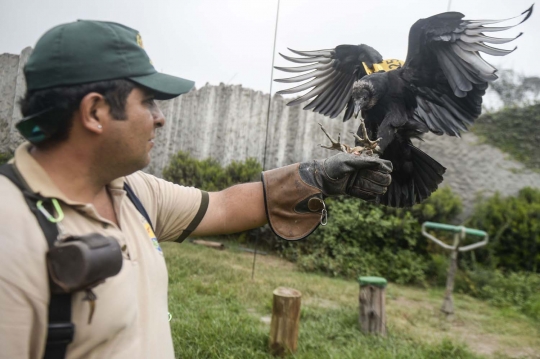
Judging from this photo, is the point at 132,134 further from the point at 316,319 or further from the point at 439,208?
the point at 439,208

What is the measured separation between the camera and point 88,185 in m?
1.27

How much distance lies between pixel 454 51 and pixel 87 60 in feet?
5.46

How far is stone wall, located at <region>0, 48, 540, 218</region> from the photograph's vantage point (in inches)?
299

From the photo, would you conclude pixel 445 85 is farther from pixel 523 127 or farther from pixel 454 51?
pixel 523 127

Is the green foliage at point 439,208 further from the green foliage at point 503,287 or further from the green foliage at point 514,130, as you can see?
the green foliage at point 514,130

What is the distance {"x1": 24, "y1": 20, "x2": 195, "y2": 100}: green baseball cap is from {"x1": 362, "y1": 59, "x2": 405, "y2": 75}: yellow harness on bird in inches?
59.4

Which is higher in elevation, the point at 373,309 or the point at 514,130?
the point at 514,130

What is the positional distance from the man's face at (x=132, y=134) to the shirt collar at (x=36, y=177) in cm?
18

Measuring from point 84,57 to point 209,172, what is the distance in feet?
23.0

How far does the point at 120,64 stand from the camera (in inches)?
47.6

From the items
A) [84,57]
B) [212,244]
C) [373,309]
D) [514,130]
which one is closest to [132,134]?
[84,57]

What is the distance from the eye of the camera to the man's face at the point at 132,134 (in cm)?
125

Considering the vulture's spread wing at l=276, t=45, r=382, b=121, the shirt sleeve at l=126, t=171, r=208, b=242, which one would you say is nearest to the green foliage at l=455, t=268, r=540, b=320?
the vulture's spread wing at l=276, t=45, r=382, b=121

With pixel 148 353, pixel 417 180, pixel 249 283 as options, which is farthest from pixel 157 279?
pixel 249 283
